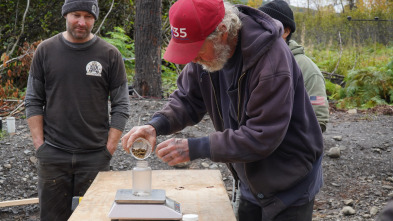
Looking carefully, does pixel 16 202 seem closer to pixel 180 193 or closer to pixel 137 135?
pixel 180 193

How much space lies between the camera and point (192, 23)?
85.2 inches

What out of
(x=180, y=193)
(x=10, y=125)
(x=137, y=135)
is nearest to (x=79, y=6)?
(x=137, y=135)

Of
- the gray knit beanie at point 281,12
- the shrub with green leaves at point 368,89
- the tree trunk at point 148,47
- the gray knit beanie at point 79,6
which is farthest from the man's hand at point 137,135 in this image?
the shrub with green leaves at point 368,89

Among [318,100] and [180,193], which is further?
[318,100]

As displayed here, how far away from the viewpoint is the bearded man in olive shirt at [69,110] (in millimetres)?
3645

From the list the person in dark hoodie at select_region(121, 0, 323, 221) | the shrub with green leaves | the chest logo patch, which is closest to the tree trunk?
the chest logo patch

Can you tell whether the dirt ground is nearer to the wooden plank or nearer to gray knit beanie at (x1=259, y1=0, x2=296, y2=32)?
the wooden plank

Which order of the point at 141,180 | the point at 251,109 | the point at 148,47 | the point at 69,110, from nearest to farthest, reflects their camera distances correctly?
the point at 251,109 < the point at 141,180 < the point at 69,110 < the point at 148,47

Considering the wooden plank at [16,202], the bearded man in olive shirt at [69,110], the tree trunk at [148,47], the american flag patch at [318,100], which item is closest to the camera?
the american flag patch at [318,100]

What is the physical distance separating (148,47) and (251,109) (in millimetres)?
5146

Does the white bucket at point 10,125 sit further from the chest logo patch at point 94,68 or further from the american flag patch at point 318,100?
the american flag patch at point 318,100

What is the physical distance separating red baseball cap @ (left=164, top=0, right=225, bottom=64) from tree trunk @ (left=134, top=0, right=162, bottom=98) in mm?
4856

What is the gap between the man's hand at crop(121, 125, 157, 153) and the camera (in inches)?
92.0

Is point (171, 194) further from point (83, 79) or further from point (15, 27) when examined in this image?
point (15, 27)
